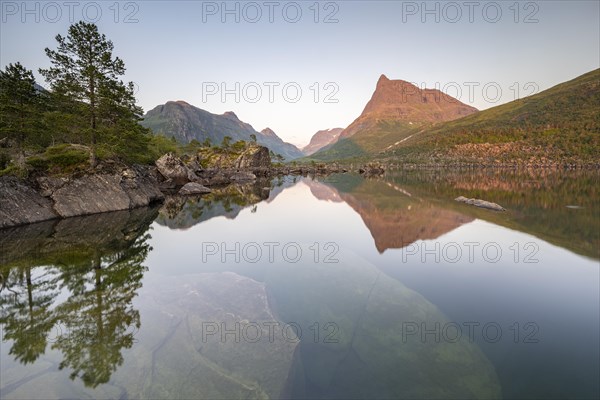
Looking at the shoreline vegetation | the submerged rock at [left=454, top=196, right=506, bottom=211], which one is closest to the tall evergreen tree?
the shoreline vegetation

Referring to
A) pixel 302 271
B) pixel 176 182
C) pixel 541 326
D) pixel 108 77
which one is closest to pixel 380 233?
pixel 302 271

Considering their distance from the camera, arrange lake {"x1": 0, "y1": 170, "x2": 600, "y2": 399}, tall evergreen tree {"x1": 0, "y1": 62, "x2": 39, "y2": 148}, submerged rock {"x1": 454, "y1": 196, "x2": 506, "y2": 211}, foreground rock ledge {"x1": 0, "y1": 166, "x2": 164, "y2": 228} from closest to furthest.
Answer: lake {"x1": 0, "y1": 170, "x2": 600, "y2": 399} → foreground rock ledge {"x1": 0, "y1": 166, "x2": 164, "y2": 228} → tall evergreen tree {"x1": 0, "y1": 62, "x2": 39, "y2": 148} → submerged rock {"x1": 454, "y1": 196, "x2": 506, "y2": 211}

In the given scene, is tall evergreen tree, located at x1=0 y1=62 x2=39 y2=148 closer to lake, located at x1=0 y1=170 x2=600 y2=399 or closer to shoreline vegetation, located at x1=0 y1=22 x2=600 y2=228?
shoreline vegetation, located at x1=0 y1=22 x2=600 y2=228

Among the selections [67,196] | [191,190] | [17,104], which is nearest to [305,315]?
[67,196]

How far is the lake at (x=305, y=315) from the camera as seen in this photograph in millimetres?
Result: 7309

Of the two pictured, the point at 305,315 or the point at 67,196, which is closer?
the point at 305,315

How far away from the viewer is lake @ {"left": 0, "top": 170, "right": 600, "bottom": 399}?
7309 mm

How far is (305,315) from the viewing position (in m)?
11.0

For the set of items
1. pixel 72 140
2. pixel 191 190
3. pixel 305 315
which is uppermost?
pixel 72 140

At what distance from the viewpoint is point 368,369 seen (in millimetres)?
7727

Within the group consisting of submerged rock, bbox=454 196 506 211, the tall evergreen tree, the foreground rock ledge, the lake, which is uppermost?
→ the tall evergreen tree

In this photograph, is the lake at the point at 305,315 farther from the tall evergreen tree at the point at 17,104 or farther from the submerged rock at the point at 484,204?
the tall evergreen tree at the point at 17,104

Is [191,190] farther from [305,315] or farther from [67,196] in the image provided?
[305,315]

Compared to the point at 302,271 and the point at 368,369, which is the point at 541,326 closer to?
the point at 368,369
